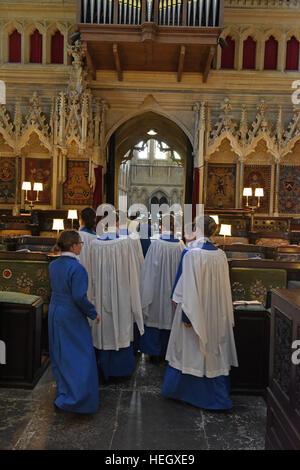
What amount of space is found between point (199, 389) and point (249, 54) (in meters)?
11.6

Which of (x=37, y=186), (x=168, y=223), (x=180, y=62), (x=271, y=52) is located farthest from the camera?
(x=271, y=52)

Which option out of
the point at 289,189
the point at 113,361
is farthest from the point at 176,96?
the point at 113,361

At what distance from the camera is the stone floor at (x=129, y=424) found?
10.6 feet

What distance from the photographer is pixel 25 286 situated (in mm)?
5387

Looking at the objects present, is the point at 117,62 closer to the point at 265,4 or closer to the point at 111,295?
the point at 265,4

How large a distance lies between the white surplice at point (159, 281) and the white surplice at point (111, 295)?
75 centimetres

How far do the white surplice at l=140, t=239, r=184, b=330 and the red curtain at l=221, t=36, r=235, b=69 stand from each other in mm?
9356

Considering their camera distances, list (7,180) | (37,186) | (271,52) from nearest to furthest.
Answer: (37,186)
(271,52)
(7,180)

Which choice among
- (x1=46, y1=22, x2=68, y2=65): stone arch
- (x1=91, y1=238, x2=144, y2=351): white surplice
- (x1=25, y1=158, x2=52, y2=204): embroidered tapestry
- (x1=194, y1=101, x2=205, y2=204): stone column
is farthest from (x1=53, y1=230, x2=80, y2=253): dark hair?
(x1=46, y1=22, x2=68, y2=65): stone arch

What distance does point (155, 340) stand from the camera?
17.1ft

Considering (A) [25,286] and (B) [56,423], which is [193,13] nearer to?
(A) [25,286]

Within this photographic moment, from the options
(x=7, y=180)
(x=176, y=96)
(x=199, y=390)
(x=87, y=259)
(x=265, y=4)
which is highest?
(x=265, y=4)

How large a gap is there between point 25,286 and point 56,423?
226cm

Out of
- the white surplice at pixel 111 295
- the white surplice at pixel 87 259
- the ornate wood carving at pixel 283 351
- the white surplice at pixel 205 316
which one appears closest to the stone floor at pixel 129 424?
the white surplice at pixel 205 316
